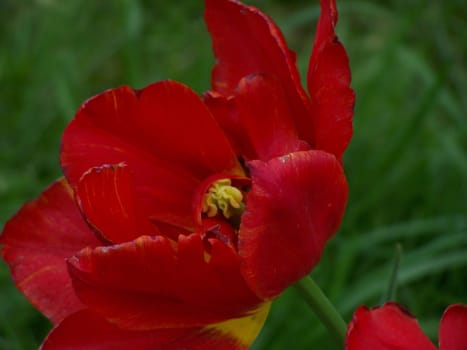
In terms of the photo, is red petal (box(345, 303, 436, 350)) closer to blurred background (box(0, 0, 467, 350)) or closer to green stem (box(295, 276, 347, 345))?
green stem (box(295, 276, 347, 345))

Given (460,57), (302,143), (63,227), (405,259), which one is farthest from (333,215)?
(460,57)

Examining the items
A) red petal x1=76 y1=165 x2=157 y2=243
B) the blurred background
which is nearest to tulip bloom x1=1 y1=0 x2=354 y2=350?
red petal x1=76 y1=165 x2=157 y2=243

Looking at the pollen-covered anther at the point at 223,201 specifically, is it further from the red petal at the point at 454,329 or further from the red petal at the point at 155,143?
the red petal at the point at 454,329

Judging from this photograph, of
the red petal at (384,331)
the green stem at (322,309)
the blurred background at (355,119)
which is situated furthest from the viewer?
the blurred background at (355,119)

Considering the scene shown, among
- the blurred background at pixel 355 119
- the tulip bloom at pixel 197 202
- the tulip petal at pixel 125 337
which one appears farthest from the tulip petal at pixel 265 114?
the blurred background at pixel 355 119

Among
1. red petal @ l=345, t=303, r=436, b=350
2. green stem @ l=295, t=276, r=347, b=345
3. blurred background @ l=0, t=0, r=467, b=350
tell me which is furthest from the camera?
blurred background @ l=0, t=0, r=467, b=350

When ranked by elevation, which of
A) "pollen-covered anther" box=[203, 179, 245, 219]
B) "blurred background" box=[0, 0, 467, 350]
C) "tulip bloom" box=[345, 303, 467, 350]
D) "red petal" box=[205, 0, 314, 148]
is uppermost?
"red petal" box=[205, 0, 314, 148]
